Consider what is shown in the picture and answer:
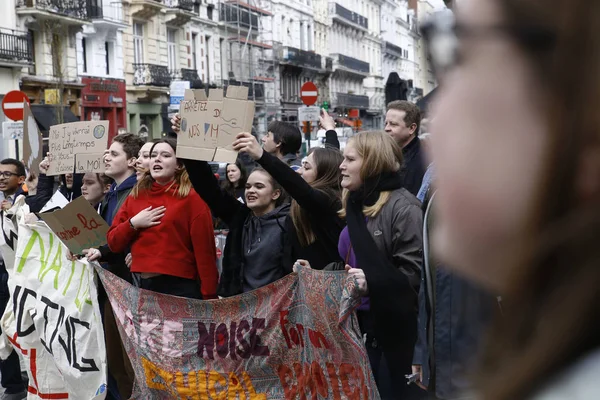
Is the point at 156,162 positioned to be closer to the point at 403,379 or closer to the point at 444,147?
the point at 403,379

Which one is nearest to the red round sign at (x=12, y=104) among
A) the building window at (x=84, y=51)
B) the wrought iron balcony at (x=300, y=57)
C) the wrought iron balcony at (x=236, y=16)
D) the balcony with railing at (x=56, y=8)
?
the balcony with railing at (x=56, y=8)

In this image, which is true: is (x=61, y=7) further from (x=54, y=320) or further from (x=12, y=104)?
(x=54, y=320)

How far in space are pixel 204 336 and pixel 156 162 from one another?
1245mm

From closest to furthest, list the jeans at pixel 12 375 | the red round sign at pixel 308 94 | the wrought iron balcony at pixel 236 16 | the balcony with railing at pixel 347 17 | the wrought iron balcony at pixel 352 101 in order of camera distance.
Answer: the jeans at pixel 12 375, the red round sign at pixel 308 94, the wrought iron balcony at pixel 236 16, the wrought iron balcony at pixel 352 101, the balcony with railing at pixel 347 17

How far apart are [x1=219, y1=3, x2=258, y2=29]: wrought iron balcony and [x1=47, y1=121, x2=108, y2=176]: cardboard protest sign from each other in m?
43.9

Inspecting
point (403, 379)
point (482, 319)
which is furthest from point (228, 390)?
point (482, 319)

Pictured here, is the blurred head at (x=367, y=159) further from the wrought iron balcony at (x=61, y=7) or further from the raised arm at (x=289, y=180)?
the wrought iron balcony at (x=61, y=7)

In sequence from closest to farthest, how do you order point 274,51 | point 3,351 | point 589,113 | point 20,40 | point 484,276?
1. point 589,113
2. point 484,276
3. point 3,351
4. point 20,40
5. point 274,51

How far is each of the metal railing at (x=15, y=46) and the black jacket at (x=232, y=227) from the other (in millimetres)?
27060

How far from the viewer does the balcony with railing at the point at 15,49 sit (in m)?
31.2

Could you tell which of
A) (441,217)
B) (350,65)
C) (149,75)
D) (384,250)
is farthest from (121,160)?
(350,65)

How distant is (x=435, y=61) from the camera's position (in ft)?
3.36

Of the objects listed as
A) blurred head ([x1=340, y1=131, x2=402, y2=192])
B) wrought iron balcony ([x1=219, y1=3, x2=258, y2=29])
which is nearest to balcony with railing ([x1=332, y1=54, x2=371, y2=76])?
wrought iron balcony ([x1=219, y1=3, x2=258, y2=29])

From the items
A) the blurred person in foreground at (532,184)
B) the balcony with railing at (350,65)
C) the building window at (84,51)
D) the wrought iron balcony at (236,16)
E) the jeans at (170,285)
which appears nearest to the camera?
the blurred person in foreground at (532,184)
